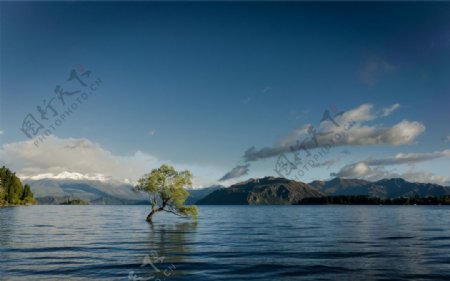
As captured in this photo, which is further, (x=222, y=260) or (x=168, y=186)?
(x=168, y=186)

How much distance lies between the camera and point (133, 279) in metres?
34.5

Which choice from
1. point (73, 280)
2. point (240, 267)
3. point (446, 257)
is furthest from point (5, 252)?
point (446, 257)

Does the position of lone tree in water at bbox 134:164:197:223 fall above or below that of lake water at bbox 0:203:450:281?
above

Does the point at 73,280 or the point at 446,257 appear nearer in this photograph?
the point at 73,280

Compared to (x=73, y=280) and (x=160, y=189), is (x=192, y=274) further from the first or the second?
(x=160, y=189)

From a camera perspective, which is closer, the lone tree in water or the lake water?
the lake water

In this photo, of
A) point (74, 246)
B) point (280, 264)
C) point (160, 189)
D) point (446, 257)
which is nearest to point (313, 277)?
point (280, 264)

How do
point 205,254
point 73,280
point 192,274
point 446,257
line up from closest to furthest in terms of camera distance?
point 73,280 → point 192,274 → point 446,257 → point 205,254

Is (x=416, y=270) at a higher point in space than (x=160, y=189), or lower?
lower

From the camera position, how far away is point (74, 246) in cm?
5584

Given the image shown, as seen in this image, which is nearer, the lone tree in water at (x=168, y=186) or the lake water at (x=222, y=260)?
the lake water at (x=222, y=260)

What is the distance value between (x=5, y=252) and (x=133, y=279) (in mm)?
23814

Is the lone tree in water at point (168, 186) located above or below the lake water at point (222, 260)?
above

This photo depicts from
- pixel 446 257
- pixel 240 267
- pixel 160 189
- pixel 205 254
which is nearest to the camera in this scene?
pixel 240 267
